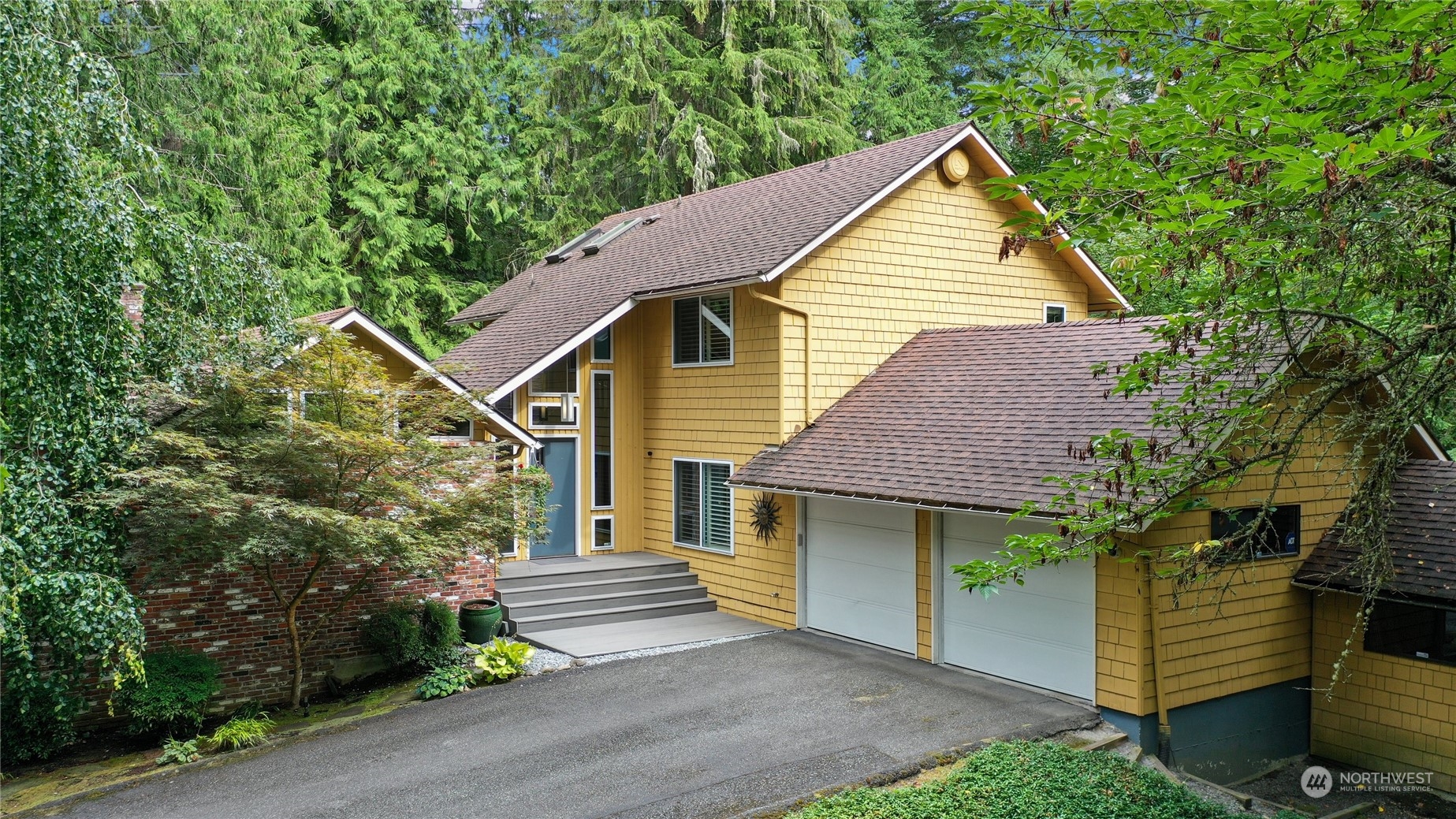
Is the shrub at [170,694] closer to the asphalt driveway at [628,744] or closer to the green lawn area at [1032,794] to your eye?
the asphalt driveway at [628,744]

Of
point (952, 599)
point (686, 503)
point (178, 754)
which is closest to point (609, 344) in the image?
point (686, 503)

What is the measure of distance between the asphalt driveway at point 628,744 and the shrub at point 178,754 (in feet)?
1.67

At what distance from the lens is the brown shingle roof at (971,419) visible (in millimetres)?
10766

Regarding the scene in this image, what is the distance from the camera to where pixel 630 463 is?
1628 centimetres

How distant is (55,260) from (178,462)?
226cm

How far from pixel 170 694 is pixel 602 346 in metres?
8.02

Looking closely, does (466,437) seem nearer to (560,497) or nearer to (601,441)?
(560,497)

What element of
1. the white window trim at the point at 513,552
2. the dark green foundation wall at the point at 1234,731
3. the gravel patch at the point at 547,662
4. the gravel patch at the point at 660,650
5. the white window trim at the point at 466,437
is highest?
the white window trim at the point at 466,437

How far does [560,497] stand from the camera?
15609mm

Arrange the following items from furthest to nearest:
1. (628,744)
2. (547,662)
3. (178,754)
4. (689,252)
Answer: (689,252) < (547,662) < (178,754) < (628,744)

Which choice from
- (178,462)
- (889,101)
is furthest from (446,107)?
(178,462)

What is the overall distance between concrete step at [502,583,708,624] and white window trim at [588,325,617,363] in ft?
12.3

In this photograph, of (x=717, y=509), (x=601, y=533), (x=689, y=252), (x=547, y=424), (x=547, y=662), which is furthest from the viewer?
(x=689, y=252)

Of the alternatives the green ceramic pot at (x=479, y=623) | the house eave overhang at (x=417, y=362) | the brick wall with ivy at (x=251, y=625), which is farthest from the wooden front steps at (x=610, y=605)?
the house eave overhang at (x=417, y=362)
